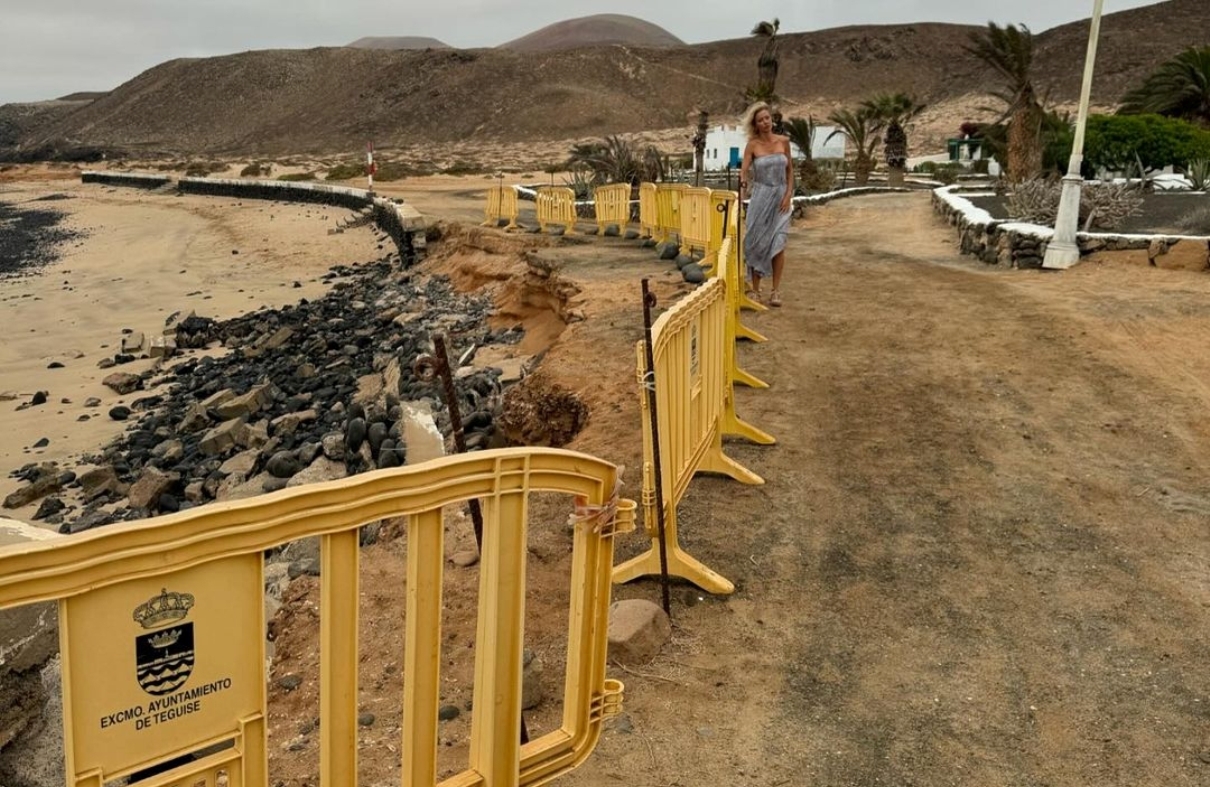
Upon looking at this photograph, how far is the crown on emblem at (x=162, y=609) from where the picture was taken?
5.84 ft

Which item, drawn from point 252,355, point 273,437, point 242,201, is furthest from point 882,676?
point 242,201

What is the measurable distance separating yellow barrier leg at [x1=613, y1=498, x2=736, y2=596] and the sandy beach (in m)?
6.71

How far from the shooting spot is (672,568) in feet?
14.2

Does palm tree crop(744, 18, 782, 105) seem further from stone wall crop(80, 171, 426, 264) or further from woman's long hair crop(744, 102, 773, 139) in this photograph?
woman's long hair crop(744, 102, 773, 139)

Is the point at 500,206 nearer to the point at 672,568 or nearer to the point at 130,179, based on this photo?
the point at 672,568

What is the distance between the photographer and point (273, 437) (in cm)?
1020

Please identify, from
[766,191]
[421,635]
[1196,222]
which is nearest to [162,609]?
[421,635]

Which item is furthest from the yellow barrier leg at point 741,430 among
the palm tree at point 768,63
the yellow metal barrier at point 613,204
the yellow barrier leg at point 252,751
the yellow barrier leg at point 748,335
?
the palm tree at point 768,63

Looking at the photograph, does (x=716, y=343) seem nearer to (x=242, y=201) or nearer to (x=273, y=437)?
(x=273, y=437)

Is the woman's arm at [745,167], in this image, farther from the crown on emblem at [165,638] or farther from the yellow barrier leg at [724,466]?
the crown on emblem at [165,638]

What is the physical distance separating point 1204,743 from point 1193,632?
786 millimetres

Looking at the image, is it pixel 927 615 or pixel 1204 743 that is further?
pixel 927 615

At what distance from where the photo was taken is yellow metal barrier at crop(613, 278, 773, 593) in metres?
3.98

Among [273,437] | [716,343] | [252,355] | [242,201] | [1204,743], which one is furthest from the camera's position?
[242,201]
